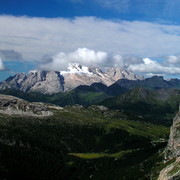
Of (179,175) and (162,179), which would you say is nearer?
(179,175)

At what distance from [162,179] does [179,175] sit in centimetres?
1845

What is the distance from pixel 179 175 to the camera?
176 meters

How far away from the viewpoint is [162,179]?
629 feet
